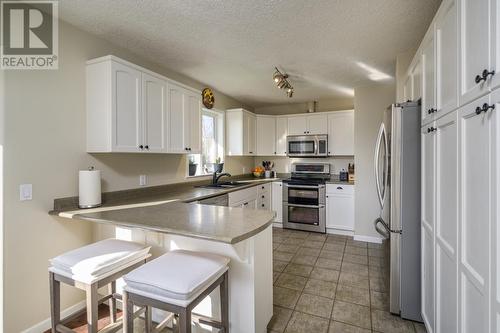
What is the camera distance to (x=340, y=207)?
4.25 meters

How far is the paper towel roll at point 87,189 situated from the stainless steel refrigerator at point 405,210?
2509 millimetres

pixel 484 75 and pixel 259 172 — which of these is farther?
pixel 259 172

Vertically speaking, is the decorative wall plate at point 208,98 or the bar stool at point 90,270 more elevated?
the decorative wall plate at point 208,98

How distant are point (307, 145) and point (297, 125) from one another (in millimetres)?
475

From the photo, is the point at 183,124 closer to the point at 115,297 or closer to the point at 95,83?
the point at 95,83

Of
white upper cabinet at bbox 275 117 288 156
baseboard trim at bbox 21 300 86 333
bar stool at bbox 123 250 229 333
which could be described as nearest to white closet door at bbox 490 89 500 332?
bar stool at bbox 123 250 229 333

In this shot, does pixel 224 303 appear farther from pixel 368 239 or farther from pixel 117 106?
pixel 368 239

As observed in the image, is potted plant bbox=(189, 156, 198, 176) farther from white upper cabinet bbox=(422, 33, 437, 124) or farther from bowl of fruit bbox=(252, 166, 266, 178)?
white upper cabinet bbox=(422, 33, 437, 124)

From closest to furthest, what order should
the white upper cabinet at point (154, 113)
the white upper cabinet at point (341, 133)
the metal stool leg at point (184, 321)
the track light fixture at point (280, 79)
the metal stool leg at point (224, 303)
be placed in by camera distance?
the metal stool leg at point (184, 321) → the metal stool leg at point (224, 303) → the white upper cabinet at point (154, 113) → the track light fixture at point (280, 79) → the white upper cabinet at point (341, 133)

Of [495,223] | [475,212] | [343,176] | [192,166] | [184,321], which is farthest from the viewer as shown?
[343,176]

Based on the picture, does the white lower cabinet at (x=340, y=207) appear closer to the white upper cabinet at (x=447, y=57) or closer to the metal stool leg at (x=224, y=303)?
the white upper cabinet at (x=447, y=57)

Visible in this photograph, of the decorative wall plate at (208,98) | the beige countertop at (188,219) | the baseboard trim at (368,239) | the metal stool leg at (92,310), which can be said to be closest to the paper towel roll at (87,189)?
the beige countertop at (188,219)

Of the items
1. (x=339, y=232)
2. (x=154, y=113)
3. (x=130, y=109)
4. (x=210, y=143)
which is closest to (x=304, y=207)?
(x=339, y=232)

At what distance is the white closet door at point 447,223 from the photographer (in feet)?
4.01
